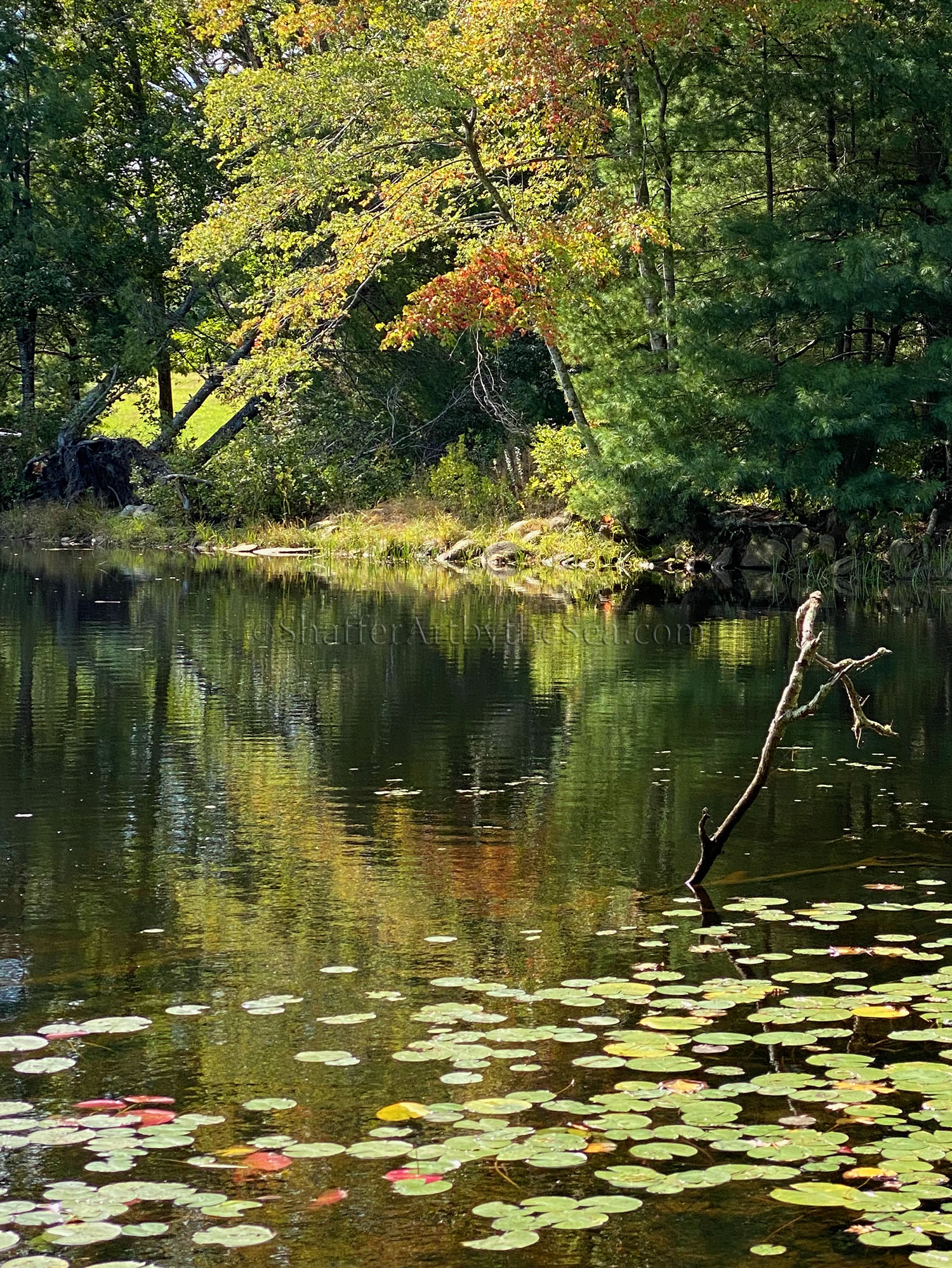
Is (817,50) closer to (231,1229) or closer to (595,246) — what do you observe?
(595,246)

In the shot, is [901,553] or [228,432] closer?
[901,553]

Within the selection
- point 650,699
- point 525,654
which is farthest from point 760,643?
point 650,699

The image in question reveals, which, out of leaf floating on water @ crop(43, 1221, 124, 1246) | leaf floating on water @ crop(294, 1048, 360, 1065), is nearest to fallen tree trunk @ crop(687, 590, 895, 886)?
leaf floating on water @ crop(294, 1048, 360, 1065)

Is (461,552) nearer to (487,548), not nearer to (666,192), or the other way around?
(487,548)

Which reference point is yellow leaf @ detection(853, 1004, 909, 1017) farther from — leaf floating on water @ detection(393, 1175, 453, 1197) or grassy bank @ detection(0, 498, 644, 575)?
grassy bank @ detection(0, 498, 644, 575)

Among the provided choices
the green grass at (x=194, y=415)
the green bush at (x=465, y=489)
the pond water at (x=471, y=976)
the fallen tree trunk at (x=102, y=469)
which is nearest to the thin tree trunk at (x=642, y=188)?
the green bush at (x=465, y=489)

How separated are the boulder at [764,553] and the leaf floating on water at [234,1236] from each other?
77.8ft

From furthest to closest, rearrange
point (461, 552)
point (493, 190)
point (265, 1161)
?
point (461, 552) < point (493, 190) < point (265, 1161)

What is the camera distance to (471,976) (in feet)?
20.8

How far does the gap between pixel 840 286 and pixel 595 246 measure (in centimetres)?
361

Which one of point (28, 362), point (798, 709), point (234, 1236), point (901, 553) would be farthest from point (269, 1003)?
point (28, 362)

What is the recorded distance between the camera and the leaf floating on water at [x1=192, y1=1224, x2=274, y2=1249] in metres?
4.09

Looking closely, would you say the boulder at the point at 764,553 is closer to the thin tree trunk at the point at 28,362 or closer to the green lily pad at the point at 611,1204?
the thin tree trunk at the point at 28,362

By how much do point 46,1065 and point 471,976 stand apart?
1649 mm
